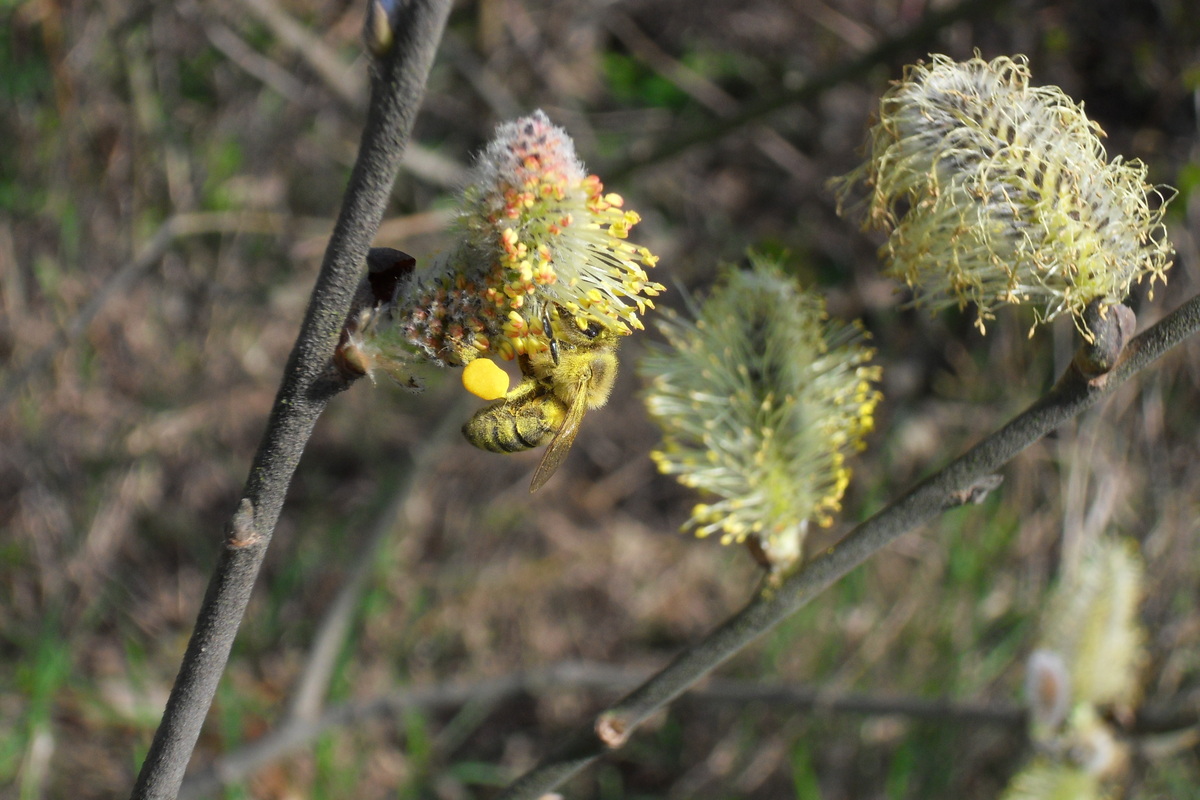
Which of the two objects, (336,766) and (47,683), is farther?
(336,766)

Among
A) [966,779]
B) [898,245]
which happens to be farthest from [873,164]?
[966,779]

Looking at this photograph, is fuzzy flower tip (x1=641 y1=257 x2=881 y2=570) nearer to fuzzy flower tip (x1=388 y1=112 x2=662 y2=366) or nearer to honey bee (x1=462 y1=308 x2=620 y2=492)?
honey bee (x1=462 y1=308 x2=620 y2=492)

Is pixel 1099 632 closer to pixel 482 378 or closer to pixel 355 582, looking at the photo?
pixel 482 378

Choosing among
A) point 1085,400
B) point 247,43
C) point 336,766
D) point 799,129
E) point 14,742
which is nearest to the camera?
point 1085,400

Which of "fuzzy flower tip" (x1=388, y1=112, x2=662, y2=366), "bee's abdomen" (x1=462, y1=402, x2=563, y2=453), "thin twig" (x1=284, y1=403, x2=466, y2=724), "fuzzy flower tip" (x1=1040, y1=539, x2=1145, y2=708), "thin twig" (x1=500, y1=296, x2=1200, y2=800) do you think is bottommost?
"thin twig" (x1=500, y1=296, x2=1200, y2=800)

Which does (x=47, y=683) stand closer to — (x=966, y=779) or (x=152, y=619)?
(x=152, y=619)

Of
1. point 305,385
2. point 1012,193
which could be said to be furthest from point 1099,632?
point 305,385

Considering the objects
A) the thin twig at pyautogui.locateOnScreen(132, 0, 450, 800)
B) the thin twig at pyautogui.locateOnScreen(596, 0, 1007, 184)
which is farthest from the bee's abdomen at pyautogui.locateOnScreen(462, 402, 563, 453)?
the thin twig at pyautogui.locateOnScreen(596, 0, 1007, 184)
